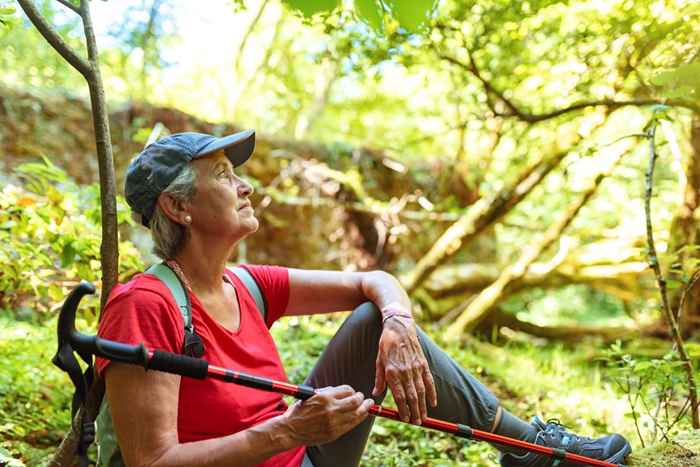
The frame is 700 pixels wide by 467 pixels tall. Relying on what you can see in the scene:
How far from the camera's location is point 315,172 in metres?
6.82

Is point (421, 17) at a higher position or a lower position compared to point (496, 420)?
higher

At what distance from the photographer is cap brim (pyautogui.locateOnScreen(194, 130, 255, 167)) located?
6.95 ft

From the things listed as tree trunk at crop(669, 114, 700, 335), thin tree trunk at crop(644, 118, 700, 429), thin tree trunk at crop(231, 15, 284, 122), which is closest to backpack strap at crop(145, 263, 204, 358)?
thin tree trunk at crop(644, 118, 700, 429)

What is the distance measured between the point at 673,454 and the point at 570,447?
13.8 inches

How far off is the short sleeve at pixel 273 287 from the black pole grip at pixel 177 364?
2.83 feet

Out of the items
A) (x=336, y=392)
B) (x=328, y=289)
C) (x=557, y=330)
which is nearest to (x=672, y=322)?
(x=328, y=289)

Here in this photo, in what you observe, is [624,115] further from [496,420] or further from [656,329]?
[496,420]

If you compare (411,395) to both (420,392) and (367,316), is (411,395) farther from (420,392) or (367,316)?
(367,316)

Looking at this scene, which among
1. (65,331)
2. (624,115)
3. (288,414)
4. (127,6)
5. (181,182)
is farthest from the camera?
(624,115)

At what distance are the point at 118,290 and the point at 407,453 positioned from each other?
6.18ft

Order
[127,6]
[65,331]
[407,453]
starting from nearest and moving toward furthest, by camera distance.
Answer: [65,331] → [407,453] → [127,6]

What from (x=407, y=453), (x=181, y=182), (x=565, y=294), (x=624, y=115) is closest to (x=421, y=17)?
(x=181, y=182)

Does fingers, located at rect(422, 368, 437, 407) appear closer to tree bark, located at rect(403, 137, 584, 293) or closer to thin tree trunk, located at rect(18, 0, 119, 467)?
thin tree trunk, located at rect(18, 0, 119, 467)

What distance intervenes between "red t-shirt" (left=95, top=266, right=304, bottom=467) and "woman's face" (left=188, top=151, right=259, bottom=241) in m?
0.28
